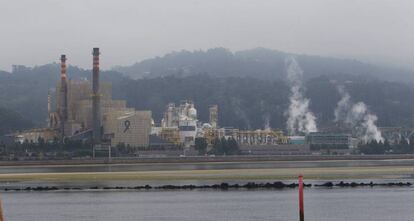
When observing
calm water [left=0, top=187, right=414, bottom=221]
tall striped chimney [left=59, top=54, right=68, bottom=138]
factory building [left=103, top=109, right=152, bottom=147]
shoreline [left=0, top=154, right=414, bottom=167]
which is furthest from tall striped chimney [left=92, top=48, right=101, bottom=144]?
calm water [left=0, top=187, right=414, bottom=221]

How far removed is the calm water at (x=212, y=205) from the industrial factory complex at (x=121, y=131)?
100 metres

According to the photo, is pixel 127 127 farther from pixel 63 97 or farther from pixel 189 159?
pixel 189 159

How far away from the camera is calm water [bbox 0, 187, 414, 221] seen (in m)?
50.6

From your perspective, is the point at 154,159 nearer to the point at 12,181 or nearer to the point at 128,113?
the point at 128,113

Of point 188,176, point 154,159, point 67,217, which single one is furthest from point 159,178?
point 154,159

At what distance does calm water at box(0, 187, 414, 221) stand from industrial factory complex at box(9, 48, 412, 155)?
100 m

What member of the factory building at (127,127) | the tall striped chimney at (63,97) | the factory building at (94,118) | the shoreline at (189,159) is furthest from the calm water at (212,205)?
the tall striped chimney at (63,97)

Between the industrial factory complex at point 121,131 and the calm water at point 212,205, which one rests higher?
the industrial factory complex at point 121,131

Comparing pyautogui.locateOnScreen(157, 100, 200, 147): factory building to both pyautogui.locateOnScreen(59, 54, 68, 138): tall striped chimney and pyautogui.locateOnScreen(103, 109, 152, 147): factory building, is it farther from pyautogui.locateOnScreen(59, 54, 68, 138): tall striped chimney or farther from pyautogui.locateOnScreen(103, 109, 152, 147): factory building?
pyautogui.locateOnScreen(59, 54, 68, 138): tall striped chimney

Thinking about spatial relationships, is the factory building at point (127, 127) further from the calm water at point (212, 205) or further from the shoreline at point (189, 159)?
the calm water at point (212, 205)

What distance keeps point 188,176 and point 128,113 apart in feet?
287

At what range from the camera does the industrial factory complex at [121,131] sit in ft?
571

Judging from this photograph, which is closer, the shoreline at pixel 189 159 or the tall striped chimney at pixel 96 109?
the shoreline at pixel 189 159

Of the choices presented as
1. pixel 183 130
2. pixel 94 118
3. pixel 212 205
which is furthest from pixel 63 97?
pixel 212 205
